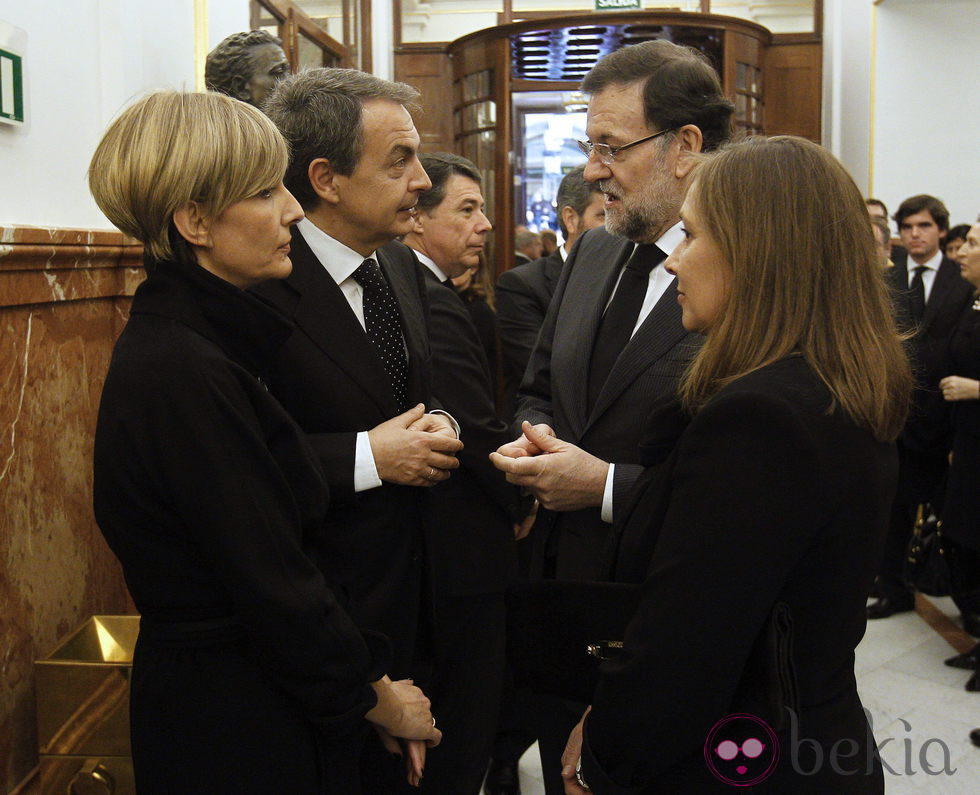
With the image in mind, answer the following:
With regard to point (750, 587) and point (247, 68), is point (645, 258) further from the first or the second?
point (247, 68)

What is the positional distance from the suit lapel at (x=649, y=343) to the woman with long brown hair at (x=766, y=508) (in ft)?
1.92

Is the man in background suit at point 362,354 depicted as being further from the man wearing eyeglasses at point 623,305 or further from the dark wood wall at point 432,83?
the dark wood wall at point 432,83

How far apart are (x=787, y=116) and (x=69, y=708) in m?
9.20

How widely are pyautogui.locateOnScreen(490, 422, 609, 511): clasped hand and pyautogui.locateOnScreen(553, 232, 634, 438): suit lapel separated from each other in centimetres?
19

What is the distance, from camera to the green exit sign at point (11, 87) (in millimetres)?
2178

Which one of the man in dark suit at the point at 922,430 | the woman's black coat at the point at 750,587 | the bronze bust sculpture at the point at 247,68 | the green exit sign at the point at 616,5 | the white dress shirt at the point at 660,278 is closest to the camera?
the woman's black coat at the point at 750,587

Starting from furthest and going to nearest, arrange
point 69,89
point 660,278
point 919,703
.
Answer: point 919,703
point 69,89
point 660,278

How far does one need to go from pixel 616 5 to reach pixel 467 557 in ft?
24.7

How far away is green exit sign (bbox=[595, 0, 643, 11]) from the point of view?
28.9 feet

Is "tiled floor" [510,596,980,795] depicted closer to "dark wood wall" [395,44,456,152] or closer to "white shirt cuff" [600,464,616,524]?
"white shirt cuff" [600,464,616,524]

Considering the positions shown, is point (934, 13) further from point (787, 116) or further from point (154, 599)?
point (154, 599)

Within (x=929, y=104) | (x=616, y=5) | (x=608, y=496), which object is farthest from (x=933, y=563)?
(x=616, y=5)

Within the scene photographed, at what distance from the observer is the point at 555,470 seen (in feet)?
6.48

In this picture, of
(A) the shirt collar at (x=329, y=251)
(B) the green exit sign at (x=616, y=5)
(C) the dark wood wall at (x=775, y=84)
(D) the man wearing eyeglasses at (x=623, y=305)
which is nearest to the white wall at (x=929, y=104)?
(C) the dark wood wall at (x=775, y=84)
